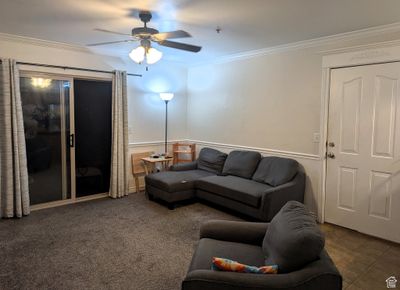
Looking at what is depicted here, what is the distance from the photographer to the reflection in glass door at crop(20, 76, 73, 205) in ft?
13.6

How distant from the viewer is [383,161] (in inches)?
131

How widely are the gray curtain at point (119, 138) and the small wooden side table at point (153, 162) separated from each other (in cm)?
40

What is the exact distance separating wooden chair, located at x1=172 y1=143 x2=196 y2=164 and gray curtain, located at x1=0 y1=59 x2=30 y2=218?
104 inches

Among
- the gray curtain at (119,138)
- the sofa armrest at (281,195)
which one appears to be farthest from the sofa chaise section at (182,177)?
the sofa armrest at (281,195)

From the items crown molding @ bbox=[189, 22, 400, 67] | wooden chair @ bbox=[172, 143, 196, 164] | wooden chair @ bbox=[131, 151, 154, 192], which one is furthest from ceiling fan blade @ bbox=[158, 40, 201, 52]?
wooden chair @ bbox=[172, 143, 196, 164]

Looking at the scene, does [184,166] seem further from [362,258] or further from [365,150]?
[362,258]

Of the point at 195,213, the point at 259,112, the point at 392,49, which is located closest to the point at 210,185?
the point at 195,213

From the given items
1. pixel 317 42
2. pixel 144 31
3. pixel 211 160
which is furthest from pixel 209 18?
pixel 211 160

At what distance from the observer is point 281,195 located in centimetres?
367

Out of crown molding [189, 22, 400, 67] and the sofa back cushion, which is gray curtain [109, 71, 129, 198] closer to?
the sofa back cushion

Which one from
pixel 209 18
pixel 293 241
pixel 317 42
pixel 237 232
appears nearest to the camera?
pixel 293 241

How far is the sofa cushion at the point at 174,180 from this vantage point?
432 centimetres

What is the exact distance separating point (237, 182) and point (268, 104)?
4.37ft

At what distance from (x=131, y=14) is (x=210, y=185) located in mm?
2533
